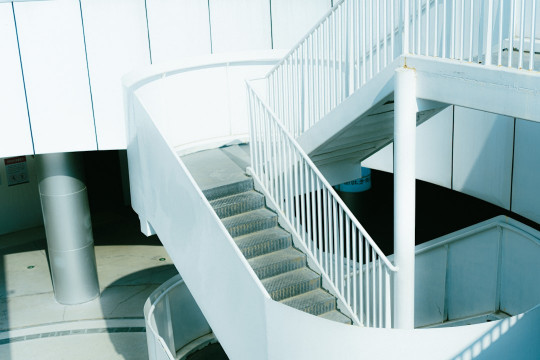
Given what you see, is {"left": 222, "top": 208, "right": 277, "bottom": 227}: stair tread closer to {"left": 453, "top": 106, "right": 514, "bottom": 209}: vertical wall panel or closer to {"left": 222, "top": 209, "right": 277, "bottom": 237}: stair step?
{"left": 222, "top": 209, "right": 277, "bottom": 237}: stair step

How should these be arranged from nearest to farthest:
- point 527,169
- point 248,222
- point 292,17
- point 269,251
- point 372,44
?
1. point 372,44
2. point 269,251
3. point 248,222
4. point 527,169
5. point 292,17

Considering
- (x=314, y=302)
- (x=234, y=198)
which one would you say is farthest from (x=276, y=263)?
(x=234, y=198)

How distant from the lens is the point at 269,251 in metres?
8.49

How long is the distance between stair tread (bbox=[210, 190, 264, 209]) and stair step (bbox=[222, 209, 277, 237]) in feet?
0.66

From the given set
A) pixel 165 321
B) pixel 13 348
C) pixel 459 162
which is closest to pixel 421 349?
pixel 459 162

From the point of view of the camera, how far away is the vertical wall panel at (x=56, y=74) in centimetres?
1054

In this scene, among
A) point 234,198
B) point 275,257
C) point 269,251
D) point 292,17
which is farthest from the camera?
point 292,17

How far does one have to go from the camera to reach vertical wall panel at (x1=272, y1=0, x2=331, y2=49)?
39.4 feet

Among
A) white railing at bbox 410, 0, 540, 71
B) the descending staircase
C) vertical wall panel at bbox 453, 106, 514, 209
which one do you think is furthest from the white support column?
vertical wall panel at bbox 453, 106, 514, 209

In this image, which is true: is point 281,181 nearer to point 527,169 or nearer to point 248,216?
point 248,216

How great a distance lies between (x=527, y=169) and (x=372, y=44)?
326cm

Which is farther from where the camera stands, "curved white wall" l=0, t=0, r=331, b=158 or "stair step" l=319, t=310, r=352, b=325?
"curved white wall" l=0, t=0, r=331, b=158

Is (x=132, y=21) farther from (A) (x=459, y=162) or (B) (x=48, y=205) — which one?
(A) (x=459, y=162)

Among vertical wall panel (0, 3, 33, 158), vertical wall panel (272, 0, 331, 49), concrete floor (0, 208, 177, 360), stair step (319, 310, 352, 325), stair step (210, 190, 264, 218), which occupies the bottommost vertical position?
concrete floor (0, 208, 177, 360)
